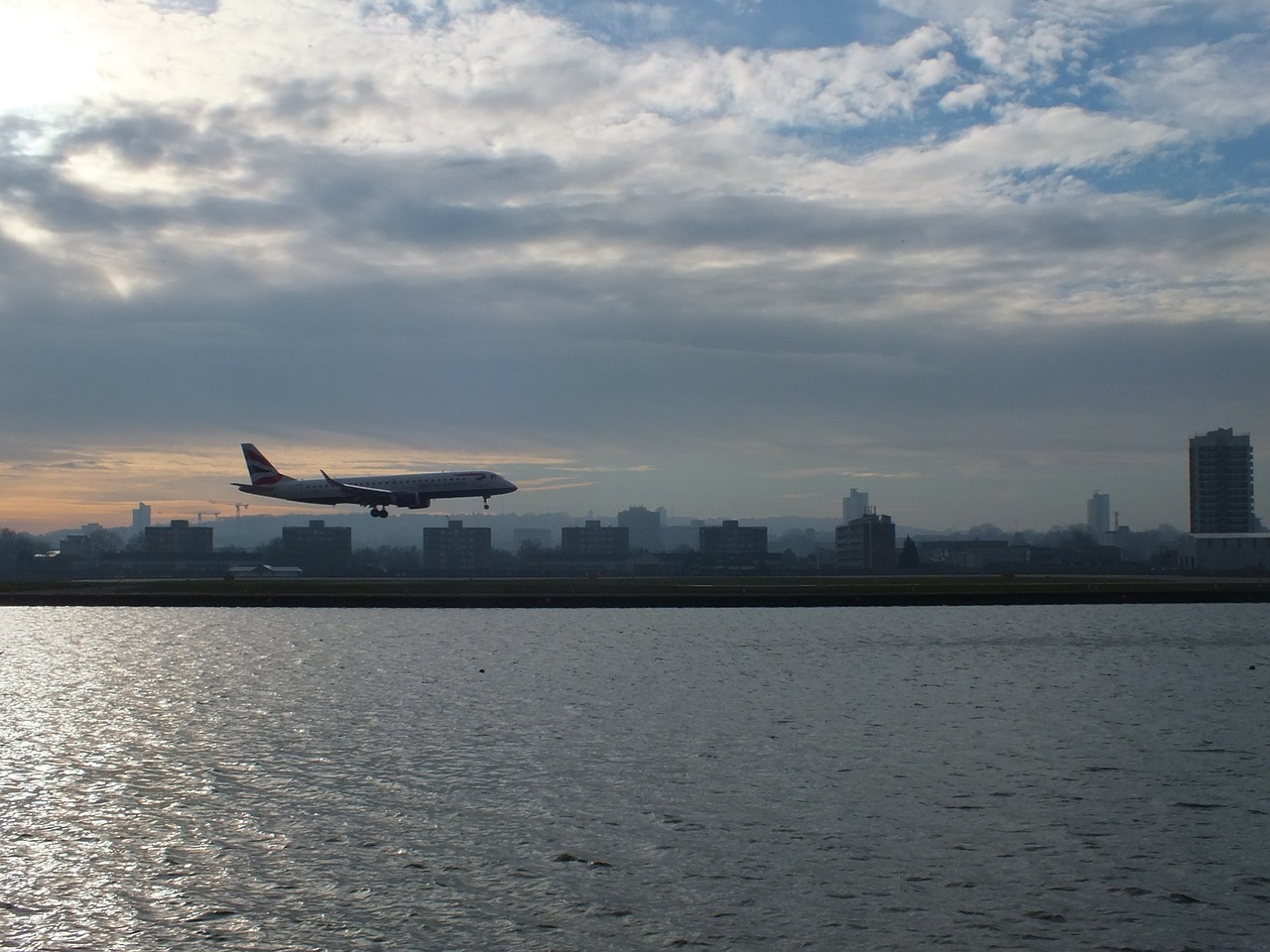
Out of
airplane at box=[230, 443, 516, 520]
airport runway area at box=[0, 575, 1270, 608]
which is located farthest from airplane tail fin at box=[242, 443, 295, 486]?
airport runway area at box=[0, 575, 1270, 608]

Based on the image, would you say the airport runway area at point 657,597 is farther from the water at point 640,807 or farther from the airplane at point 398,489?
the water at point 640,807

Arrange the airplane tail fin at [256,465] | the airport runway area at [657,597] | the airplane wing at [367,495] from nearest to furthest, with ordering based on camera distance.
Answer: the airport runway area at [657,597]
the airplane wing at [367,495]
the airplane tail fin at [256,465]

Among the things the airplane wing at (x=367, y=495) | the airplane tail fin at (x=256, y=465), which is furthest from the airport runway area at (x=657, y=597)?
the airplane tail fin at (x=256, y=465)

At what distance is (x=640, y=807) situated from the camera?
26.8m

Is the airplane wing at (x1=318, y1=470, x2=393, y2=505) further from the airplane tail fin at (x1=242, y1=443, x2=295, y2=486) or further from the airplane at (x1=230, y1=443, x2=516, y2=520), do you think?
the airplane tail fin at (x1=242, y1=443, x2=295, y2=486)

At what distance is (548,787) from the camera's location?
29.0 m

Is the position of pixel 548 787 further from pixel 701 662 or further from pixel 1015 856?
pixel 701 662

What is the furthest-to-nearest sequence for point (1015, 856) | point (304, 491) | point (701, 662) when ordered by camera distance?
point (304, 491) → point (701, 662) → point (1015, 856)

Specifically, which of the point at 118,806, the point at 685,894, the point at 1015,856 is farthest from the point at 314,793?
the point at 1015,856

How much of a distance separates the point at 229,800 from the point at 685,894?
41.0 feet

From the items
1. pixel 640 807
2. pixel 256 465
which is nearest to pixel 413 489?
pixel 256 465

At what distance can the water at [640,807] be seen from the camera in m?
18.8

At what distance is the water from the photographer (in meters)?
18.8

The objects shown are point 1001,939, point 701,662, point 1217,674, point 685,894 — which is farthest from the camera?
point 701,662
